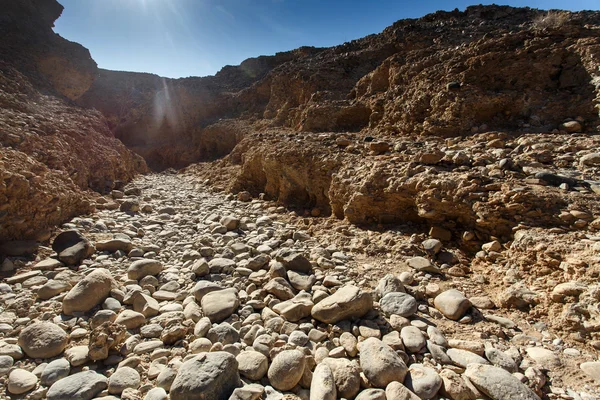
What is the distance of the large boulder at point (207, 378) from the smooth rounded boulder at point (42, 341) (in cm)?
124

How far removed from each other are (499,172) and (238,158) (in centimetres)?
1031

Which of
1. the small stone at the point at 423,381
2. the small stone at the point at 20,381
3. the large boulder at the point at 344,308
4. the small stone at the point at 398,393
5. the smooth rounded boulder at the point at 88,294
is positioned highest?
the smooth rounded boulder at the point at 88,294

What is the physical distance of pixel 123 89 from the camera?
23094 mm

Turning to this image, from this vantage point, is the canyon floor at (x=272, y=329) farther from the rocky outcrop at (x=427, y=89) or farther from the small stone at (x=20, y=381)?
the rocky outcrop at (x=427, y=89)

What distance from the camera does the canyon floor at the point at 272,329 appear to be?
6.42 feet

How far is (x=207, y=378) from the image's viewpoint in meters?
1.91

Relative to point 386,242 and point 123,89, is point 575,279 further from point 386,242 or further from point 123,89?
point 123,89

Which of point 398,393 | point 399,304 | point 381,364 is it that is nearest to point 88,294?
point 381,364

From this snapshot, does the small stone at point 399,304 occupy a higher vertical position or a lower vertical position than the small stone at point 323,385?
lower

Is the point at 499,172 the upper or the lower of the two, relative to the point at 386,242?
upper

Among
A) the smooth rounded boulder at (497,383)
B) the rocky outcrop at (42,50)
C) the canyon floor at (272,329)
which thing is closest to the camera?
the smooth rounded boulder at (497,383)

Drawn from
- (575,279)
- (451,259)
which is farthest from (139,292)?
(575,279)

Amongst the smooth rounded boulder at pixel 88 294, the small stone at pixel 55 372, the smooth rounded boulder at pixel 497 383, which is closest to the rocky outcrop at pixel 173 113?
the smooth rounded boulder at pixel 88 294

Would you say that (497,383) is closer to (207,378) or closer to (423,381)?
(423,381)
